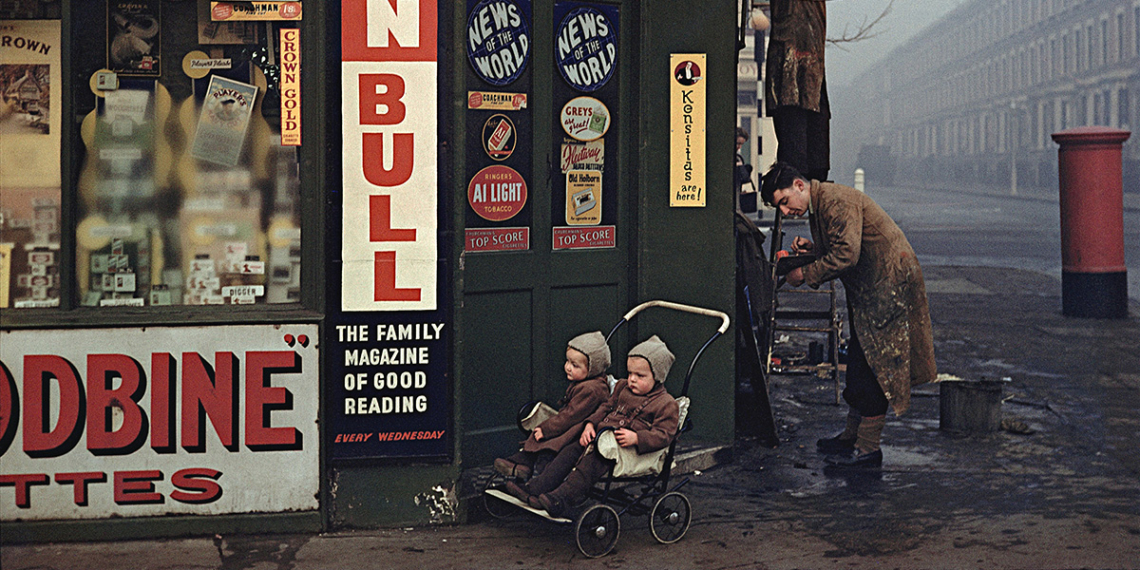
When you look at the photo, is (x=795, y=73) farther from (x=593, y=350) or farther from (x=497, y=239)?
(x=593, y=350)

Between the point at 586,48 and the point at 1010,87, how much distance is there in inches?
3517

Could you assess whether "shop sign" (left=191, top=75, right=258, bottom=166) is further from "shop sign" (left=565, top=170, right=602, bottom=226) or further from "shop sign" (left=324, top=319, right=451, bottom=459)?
"shop sign" (left=565, top=170, right=602, bottom=226)

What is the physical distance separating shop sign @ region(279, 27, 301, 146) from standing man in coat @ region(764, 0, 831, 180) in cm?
340

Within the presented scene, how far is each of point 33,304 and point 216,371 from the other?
963 millimetres

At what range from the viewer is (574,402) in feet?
18.7

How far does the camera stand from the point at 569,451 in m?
5.52

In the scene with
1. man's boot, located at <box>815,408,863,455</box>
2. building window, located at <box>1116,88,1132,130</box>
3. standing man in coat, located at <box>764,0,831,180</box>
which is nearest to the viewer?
man's boot, located at <box>815,408,863,455</box>

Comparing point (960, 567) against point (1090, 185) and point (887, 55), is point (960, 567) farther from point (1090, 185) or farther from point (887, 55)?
point (887, 55)

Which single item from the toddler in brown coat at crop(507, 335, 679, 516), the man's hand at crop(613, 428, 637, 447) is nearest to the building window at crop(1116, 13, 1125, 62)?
the toddler in brown coat at crop(507, 335, 679, 516)

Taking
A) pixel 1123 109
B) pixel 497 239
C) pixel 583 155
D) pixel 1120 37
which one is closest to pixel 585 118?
pixel 583 155

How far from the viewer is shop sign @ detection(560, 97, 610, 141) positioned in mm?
7082

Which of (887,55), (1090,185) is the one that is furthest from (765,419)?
(887,55)

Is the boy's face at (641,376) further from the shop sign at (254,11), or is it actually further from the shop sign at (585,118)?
the shop sign at (254,11)

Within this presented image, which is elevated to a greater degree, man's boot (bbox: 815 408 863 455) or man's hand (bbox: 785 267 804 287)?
man's hand (bbox: 785 267 804 287)
